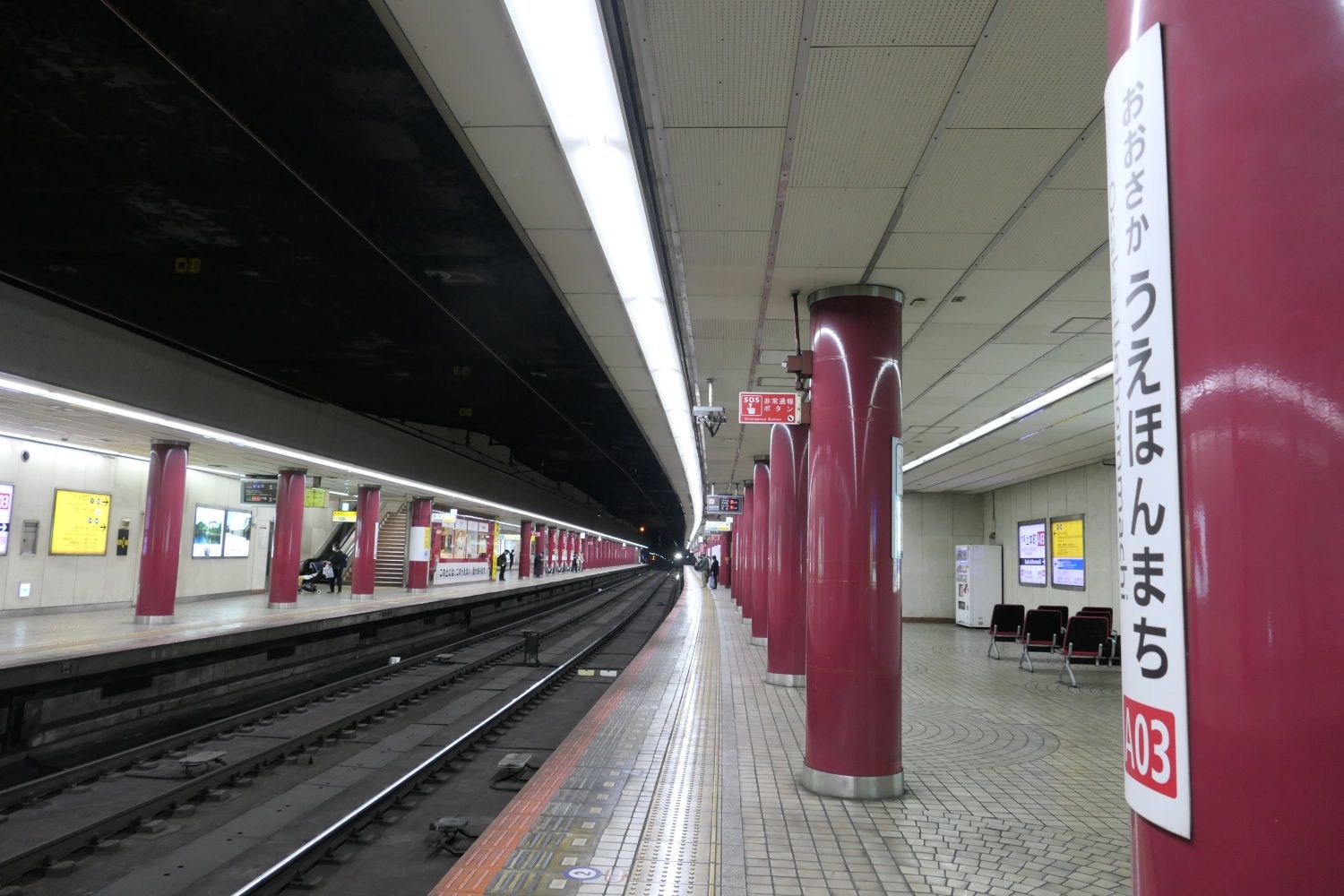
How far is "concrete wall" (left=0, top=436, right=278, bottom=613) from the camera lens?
48.5 feet

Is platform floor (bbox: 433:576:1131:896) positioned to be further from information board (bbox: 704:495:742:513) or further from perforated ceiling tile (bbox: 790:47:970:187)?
information board (bbox: 704:495:742:513)

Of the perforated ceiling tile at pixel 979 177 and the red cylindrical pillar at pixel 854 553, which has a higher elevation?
the perforated ceiling tile at pixel 979 177

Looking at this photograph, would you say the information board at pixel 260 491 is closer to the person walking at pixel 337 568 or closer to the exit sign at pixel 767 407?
the person walking at pixel 337 568

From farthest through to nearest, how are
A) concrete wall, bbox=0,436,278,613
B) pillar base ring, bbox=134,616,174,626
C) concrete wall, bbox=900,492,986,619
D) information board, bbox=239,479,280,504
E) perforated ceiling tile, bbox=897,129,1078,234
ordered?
concrete wall, bbox=900,492,986,619 → information board, bbox=239,479,280,504 → concrete wall, bbox=0,436,278,613 → pillar base ring, bbox=134,616,174,626 → perforated ceiling tile, bbox=897,129,1078,234

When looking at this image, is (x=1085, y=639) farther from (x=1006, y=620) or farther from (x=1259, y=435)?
(x=1259, y=435)

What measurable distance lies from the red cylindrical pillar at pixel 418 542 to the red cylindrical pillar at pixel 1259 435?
1054 inches

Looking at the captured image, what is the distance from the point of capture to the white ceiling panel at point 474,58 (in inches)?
126

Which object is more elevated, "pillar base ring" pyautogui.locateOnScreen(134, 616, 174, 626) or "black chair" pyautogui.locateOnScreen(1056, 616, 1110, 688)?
"black chair" pyautogui.locateOnScreen(1056, 616, 1110, 688)

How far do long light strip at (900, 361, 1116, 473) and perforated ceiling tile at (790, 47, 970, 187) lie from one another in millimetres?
3835

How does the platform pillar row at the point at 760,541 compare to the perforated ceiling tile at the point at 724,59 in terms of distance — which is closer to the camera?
the perforated ceiling tile at the point at 724,59

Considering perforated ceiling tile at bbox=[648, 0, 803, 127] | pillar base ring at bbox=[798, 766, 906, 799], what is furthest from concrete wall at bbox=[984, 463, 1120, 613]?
perforated ceiling tile at bbox=[648, 0, 803, 127]

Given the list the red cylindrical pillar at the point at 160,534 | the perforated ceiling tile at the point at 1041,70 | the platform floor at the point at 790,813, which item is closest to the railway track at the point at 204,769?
the platform floor at the point at 790,813

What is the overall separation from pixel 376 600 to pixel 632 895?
19825 mm

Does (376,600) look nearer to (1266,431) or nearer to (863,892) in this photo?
(863,892)
